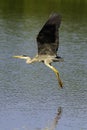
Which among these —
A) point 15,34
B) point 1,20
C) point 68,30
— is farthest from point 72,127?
point 1,20

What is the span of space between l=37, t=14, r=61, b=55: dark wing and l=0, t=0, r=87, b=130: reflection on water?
4.30 ft

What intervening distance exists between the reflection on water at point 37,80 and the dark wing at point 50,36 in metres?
1.31

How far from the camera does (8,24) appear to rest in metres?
31.2

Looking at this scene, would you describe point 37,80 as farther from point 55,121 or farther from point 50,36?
point 55,121

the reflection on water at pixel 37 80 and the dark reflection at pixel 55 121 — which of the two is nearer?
the dark reflection at pixel 55 121

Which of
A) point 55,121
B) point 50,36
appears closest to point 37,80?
point 50,36

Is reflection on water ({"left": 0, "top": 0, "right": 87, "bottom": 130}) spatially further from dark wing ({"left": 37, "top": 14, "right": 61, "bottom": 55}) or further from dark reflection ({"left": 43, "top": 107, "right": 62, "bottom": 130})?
dark wing ({"left": 37, "top": 14, "right": 61, "bottom": 55})

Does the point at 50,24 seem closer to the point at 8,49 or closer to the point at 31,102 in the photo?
the point at 31,102

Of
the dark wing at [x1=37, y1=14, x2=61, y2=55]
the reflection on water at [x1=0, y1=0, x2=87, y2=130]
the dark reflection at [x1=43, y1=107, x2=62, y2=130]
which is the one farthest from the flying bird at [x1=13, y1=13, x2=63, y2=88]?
the reflection on water at [x1=0, y1=0, x2=87, y2=130]

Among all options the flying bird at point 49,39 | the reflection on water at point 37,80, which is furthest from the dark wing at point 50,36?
Answer: the reflection on water at point 37,80

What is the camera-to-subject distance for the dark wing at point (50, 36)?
1636cm

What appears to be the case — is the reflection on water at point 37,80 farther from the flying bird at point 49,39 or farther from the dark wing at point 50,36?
the dark wing at point 50,36

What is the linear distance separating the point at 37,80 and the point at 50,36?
3692mm

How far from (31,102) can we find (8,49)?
7.58 metres
